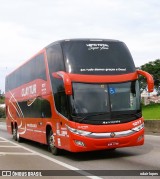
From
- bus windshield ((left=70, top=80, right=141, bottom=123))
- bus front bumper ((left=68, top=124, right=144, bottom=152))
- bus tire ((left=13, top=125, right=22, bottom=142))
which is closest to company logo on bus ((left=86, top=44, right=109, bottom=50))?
bus windshield ((left=70, top=80, right=141, bottom=123))

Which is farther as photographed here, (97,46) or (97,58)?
(97,46)

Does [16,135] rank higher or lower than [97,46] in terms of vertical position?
lower

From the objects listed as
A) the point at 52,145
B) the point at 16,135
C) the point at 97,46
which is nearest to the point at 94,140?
the point at 52,145

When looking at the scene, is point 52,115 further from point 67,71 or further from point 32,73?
point 32,73

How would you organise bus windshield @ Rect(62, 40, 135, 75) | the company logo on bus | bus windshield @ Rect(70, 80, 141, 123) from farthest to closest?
the company logo on bus
bus windshield @ Rect(62, 40, 135, 75)
bus windshield @ Rect(70, 80, 141, 123)

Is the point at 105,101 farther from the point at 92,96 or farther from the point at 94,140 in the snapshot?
the point at 94,140

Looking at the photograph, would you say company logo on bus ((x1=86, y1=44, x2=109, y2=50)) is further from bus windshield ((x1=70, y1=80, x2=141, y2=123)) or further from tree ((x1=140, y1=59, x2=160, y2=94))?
tree ((x1=140, y1=59, x2=160, y2=94))

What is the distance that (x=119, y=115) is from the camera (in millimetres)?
13406

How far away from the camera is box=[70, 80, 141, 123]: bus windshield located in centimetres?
1324

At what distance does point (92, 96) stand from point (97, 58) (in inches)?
52.3

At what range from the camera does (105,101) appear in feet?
43.9

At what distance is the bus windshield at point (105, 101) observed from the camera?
43.4 feet

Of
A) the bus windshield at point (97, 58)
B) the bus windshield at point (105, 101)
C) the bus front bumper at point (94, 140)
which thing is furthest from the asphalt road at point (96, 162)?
the bus windshield at point (97, 58)

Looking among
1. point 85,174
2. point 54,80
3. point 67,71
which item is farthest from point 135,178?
point 54,80
